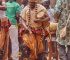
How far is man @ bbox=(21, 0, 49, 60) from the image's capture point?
12141 mm

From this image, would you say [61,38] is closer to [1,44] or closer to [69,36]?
[69,36]

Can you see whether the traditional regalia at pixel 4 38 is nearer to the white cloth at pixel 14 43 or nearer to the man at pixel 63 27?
the white cloth at pixel 14 43

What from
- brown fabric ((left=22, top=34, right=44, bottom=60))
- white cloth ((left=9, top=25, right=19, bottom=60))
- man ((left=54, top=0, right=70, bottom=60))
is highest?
man ((left=54, top=0, right=70, bottom=60))

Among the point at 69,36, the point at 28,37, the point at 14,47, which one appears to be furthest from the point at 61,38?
the point at 14,47

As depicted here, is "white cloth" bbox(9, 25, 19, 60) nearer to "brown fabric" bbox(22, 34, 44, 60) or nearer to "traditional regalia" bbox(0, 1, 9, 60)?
"traditional regalia" bbox(0, 1, 9, 60)

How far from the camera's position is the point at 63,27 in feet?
31.5

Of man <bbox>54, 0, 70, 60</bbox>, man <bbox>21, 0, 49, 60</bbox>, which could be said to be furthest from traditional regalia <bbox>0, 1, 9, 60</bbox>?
man <bbox>54, 0, 70, 60</bbox>

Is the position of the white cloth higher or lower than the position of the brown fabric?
lower

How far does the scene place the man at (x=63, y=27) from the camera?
31.2 feet

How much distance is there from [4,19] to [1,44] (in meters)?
0.66

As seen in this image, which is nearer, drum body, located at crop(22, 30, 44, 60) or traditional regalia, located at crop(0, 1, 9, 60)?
drum body, located at crop(22, 30, 44, 60)

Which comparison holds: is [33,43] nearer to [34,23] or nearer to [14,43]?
[34,23]

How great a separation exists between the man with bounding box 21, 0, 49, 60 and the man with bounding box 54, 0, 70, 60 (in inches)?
99.2

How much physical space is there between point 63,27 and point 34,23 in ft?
8.86
